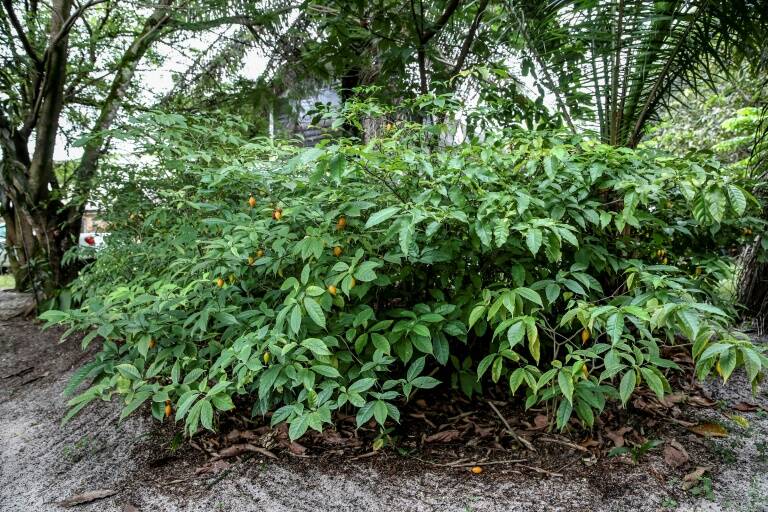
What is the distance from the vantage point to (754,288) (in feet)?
10.6

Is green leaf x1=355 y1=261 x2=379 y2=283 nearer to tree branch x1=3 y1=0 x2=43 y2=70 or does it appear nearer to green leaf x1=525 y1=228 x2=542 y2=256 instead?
green leaf x1=525 y1=228 x2=542 y2=256

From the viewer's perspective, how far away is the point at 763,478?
171 cm

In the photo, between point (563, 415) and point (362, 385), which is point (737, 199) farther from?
point (362, 385)

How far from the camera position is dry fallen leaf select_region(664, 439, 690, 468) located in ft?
5.89

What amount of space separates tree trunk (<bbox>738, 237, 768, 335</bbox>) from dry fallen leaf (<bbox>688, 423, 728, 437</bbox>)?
4.96 ft

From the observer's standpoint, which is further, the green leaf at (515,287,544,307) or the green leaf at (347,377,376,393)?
the green leaf at (347,377,376,393)

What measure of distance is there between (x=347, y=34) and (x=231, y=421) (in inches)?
104

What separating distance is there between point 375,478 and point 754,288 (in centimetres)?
305

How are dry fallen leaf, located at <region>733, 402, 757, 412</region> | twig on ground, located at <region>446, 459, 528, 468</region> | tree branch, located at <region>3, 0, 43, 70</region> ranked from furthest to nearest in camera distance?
tree branch, located at <region>3, 0, 43, 70</region> < dry fallen leaf, located at <region>733, 402, 757, 412</region> < twig on ground, located at <region>446, 459, 528, 468</region>

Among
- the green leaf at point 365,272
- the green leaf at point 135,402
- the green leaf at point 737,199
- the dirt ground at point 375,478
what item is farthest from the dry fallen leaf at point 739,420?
the green leaf at point 135,402

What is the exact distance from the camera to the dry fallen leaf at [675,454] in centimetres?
179

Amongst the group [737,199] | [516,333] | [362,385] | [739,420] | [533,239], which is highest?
[737,199]

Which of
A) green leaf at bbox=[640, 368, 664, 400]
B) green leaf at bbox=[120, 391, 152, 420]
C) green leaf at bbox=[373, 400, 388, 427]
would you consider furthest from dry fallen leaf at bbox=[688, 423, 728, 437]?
green leaf at bbox=[120, 391, 152, 420]

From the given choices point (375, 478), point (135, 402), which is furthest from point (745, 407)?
point (135, 402)
